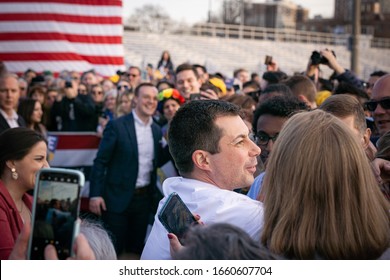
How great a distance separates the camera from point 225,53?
3981 cm

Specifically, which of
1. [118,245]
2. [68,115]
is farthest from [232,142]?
[68,115]

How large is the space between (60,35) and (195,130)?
12.0m

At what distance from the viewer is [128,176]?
21.6 ft

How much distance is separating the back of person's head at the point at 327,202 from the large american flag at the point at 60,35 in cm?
1247

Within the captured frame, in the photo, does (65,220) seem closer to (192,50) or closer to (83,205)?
(83,205)

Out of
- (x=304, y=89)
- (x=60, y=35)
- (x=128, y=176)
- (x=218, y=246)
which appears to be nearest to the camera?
(x=218, y=246)

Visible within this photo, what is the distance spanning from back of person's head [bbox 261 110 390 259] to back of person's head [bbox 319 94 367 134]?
5.19 ft

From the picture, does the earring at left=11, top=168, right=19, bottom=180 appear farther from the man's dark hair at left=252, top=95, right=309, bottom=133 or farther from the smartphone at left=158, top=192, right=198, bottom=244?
the smartphone at left=158, top=192, right=198, bottom=244

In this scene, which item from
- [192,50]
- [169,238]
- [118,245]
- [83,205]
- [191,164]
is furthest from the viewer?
[192,50]

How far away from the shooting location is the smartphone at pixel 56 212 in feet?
6.16

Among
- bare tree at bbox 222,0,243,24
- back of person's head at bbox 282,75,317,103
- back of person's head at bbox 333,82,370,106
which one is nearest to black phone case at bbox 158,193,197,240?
back of person's head at bbox 282,75,317,103

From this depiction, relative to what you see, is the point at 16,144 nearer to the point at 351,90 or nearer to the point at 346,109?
the point at 346,109

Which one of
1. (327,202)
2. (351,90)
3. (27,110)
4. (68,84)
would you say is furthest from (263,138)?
(68,84)
